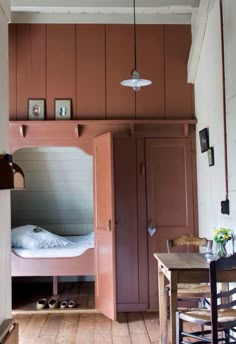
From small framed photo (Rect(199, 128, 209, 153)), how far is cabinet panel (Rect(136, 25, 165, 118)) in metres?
0.68

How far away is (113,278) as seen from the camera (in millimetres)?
4188

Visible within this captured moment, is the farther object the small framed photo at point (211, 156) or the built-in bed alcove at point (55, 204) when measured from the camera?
the built-in bed alcove at point (55, 204)

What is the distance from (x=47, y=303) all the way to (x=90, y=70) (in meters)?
2.75

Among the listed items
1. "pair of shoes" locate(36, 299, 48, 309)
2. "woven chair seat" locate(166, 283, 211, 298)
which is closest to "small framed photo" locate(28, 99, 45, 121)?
"pair of shoes" locate(36, 299, 48, 309)

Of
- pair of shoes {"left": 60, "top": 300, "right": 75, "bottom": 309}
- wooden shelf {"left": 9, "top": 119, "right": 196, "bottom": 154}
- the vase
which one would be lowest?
pair of shoes {"left": 60, "top": 300, "right": 75, "bottom": 309}

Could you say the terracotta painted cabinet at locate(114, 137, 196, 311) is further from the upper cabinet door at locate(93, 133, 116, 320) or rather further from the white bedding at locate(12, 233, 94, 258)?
the white bedding at locate(12, 233, 94, 258)

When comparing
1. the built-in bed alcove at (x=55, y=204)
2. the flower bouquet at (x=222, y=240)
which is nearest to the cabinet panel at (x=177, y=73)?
the built-in bed alcove at (x=55, y=204)

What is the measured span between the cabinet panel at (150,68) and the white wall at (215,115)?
45 centimetres

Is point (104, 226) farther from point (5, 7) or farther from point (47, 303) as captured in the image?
point (5, 7)

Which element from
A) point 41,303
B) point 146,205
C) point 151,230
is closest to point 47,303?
point 41,303

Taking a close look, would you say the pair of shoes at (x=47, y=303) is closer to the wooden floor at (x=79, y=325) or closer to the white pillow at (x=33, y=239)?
the wooden floor at (x=79, y=325)

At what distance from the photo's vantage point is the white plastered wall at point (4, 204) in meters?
2.27

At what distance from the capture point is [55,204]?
5945 mm

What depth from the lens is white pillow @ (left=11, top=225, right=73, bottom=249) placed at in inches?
197
